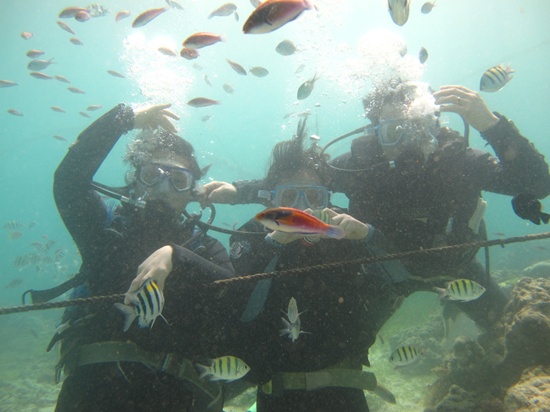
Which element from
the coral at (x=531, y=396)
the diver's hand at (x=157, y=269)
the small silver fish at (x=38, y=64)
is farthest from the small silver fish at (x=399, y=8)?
the small silver fish at (x=38, y=64)

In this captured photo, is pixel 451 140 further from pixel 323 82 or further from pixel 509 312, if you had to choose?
pixel 323 82

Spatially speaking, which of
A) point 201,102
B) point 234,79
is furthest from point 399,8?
point 234,79

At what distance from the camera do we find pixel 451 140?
4.43m

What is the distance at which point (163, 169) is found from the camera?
450cm

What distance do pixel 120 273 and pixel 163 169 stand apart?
1721mm

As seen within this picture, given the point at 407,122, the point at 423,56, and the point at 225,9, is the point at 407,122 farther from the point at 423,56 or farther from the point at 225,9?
the point at 225,9

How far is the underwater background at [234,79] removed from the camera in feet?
43.0

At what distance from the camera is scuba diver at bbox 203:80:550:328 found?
402cm

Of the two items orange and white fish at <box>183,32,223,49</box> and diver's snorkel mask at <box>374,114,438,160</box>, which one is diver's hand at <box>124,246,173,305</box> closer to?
orange and white fish at <box>183,32,223,49</box>

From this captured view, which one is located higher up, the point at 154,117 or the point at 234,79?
the point at 234,79

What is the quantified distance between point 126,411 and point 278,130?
4325 inches

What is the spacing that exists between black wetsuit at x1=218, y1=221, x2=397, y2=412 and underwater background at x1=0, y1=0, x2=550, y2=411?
2.90 meters

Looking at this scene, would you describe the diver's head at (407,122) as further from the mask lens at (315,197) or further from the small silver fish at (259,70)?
the small silver fish at (259,70)

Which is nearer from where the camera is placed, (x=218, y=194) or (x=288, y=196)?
(x=288, y=196)
